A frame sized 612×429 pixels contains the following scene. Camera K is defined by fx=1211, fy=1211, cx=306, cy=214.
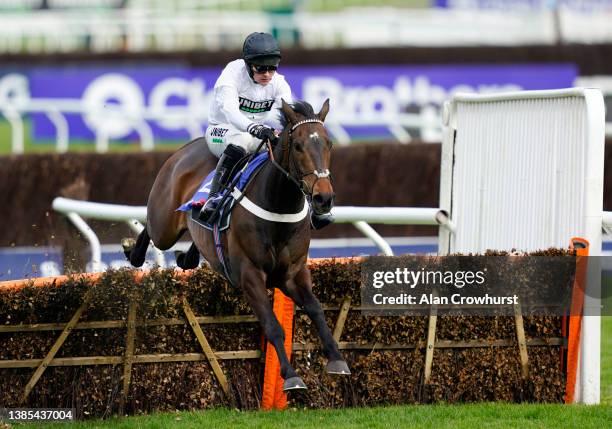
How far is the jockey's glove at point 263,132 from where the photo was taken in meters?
6.82

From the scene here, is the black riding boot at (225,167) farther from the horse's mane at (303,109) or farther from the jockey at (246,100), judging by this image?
the horse's mane at (303,109)

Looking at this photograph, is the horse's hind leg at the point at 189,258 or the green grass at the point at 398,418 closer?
the green grass at the point at 398,418

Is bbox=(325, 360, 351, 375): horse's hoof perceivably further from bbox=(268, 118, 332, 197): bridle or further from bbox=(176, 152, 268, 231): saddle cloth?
bbox=(176, 152, 268, 231): saddle cloth

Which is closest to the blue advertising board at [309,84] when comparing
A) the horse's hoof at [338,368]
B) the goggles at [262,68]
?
the goggles at [262,68]

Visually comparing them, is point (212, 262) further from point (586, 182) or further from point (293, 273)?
point (586, 182)

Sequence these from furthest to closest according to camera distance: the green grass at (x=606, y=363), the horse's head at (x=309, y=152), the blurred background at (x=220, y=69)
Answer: the blurred background at (x=220, y=69), the green grass at (x=606, y=363), the horse's head at (x=309, y=152)

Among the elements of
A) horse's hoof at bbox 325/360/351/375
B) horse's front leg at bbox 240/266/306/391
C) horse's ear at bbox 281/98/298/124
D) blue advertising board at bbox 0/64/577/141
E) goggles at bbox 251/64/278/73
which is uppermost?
blue advertising board at bbox 0/64/577/141

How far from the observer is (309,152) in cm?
632

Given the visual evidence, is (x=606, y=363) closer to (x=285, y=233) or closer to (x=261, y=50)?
(x=285, y=233)

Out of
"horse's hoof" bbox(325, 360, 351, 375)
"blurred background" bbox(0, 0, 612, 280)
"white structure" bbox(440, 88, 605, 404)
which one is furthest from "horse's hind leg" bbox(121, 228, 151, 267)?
"horse's hoof" bbox(325, 360, 351, 375)

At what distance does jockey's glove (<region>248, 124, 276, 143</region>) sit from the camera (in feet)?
22.4

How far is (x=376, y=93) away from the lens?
1745cm

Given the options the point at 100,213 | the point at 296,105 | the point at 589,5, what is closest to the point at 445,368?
the point at 296,105

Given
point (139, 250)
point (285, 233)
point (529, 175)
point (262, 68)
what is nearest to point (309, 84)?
point (139, 250)
